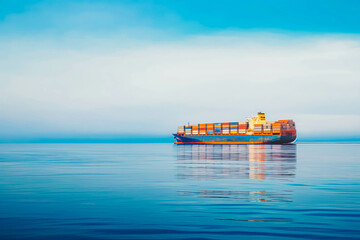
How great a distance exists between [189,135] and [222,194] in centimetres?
16859

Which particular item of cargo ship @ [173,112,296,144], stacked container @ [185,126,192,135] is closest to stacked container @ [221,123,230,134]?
cargo ship @ [173,112,296,144]

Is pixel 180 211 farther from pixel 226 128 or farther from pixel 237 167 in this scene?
pixel 226 128

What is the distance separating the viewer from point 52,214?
523 inches

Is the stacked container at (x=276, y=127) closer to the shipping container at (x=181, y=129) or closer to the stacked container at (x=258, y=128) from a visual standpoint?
the stacked container at (x=258, y=128)

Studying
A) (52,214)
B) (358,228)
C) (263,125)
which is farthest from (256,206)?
(263,125)

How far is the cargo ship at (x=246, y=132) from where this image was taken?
169 meters

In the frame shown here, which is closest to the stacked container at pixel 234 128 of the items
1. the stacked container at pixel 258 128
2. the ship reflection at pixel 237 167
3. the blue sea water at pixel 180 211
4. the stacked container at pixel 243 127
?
the stacked container at pixel 243 127

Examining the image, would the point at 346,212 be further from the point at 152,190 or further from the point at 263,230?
the point at 152,190

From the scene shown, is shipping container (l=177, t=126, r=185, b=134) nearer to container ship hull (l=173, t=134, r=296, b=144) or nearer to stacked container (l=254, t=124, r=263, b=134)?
container ship hull (l=173, t=134, r=296, b=144)

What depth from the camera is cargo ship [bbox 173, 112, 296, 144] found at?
16925cm

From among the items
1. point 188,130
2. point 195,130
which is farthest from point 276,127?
point 188,130

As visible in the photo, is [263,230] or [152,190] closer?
[263,230]

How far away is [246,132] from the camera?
173125 millimetres

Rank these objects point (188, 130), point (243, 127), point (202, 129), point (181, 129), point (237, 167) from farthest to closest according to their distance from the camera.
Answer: point (181, 129)
point (188, 130)
point (202, 129)
point (243, 127)
point (237, 167)
